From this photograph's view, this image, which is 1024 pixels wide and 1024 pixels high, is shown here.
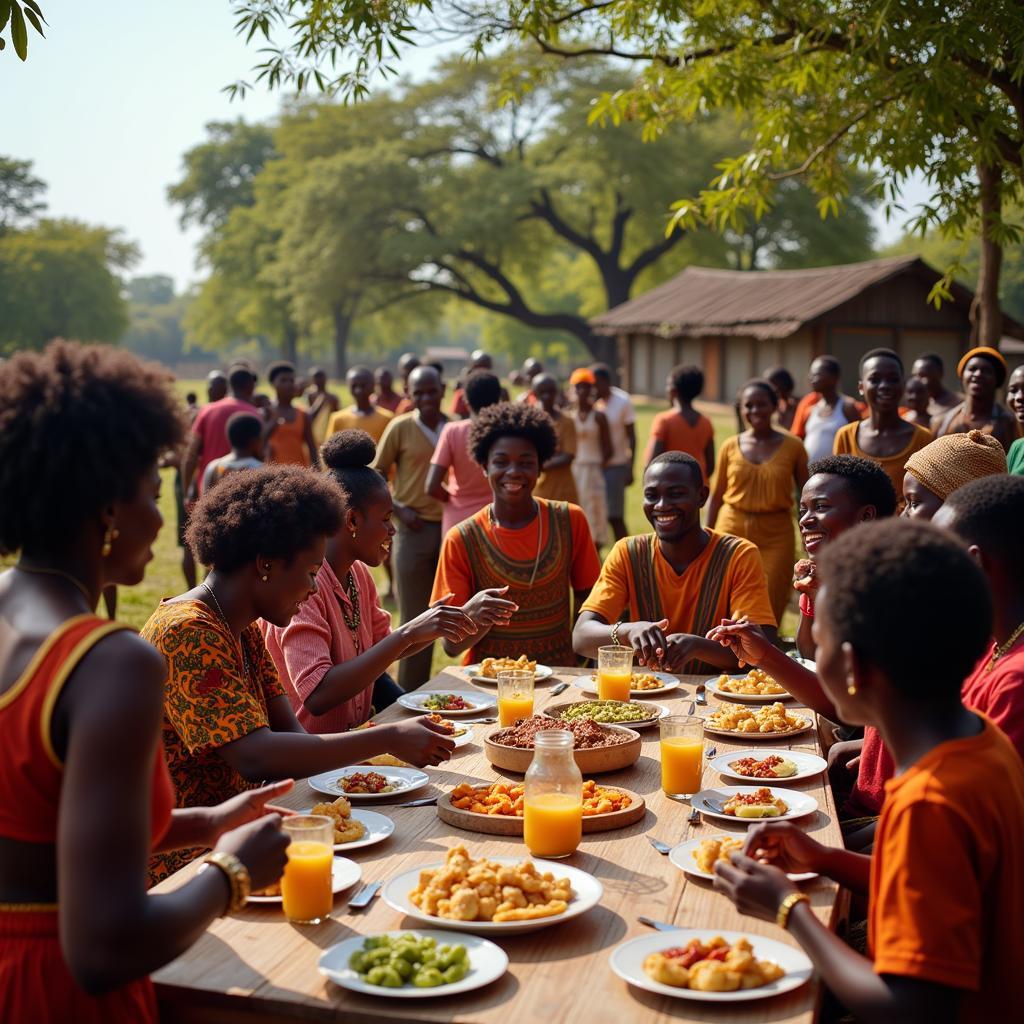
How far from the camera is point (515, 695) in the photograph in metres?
3.94

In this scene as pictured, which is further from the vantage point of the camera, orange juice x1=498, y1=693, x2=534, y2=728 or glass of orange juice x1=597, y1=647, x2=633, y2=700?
glass of orange juice x1=597, y1=647, x2=633, y2=700

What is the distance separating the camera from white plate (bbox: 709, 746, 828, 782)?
3418mm

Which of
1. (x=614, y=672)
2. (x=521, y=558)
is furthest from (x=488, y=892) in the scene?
(x=521, y=558)

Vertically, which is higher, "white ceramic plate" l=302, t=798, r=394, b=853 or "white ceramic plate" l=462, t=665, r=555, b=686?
"white ceramic plate" l=462, t=665, r=555, b=686

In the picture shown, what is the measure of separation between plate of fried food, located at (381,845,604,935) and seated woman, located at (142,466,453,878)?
62cm

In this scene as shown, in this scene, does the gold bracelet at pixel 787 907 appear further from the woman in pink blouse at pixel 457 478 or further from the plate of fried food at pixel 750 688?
the woman in pink blouse at pixel 457 478

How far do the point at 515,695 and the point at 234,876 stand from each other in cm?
182

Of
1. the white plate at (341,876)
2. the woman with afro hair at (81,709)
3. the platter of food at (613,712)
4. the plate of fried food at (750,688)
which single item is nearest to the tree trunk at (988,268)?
the plate of fried food at (750,688)

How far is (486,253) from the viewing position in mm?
44281

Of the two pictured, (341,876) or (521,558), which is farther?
(521,558)

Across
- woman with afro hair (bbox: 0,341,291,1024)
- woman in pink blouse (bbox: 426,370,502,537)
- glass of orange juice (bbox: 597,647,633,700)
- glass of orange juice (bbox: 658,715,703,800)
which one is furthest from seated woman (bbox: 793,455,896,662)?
woman in pink blouse (bbox: 426,370,502,537)

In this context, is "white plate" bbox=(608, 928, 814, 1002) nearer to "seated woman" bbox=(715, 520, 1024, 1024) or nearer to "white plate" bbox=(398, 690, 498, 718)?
"seated woman" bbox=(715, 520, 1024, 1024)

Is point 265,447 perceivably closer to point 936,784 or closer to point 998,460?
point 998,460

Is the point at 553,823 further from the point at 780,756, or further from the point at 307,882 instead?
the point at 780,756
